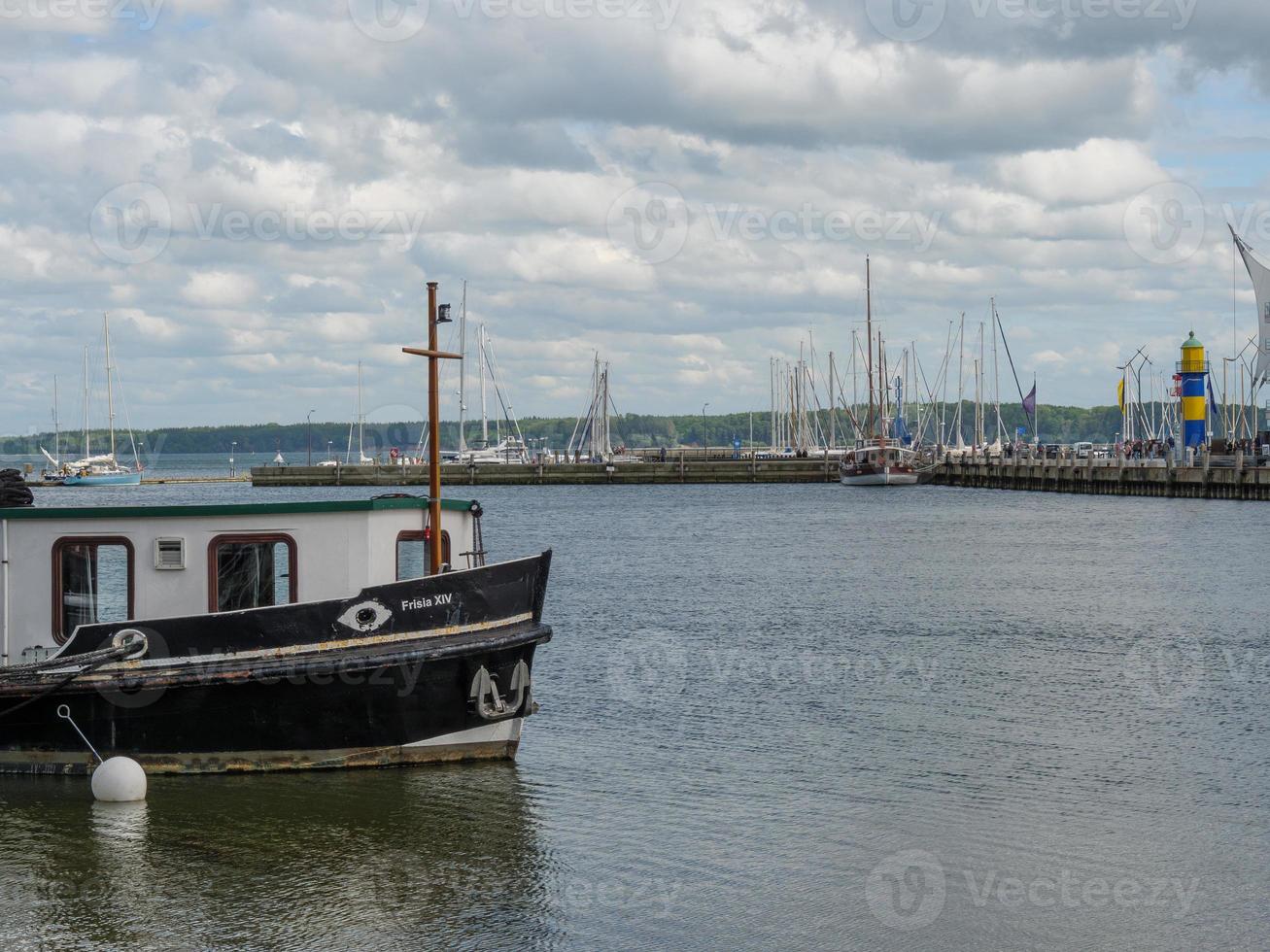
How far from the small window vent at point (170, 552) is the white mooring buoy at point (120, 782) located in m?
2.20

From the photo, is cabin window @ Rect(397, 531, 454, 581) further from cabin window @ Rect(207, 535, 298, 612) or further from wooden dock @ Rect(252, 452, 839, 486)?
wooden dock @ Rect(252, 452, 839, 486)

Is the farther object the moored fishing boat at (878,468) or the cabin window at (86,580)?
the moored fishing boat at (878,468)

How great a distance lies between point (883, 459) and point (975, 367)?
17.1 meters

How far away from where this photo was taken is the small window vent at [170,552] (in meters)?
16.2

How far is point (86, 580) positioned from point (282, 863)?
15.9 ft

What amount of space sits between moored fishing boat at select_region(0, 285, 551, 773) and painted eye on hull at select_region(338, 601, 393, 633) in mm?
14

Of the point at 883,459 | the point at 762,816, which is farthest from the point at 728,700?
the point at 883,459

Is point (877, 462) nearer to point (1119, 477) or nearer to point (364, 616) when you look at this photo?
point (1119, 477)

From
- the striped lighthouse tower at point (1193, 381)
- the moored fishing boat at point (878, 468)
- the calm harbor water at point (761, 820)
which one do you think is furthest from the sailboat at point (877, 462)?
the calm harbor water at point (761, 820)

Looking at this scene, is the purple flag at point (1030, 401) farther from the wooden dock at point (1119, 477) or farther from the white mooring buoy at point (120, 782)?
the white mooring buoy at point (120, 782)

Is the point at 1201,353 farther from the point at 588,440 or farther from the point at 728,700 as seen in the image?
the point at 588,440

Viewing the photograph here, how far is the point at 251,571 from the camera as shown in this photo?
53.7 feet

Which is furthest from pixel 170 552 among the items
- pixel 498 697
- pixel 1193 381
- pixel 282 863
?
pixel 1193 381

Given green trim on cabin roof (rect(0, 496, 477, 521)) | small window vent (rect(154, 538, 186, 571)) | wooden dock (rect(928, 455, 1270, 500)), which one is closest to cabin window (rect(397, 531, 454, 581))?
green trim on cabin roof (rect(0, 496, 477, 521))
